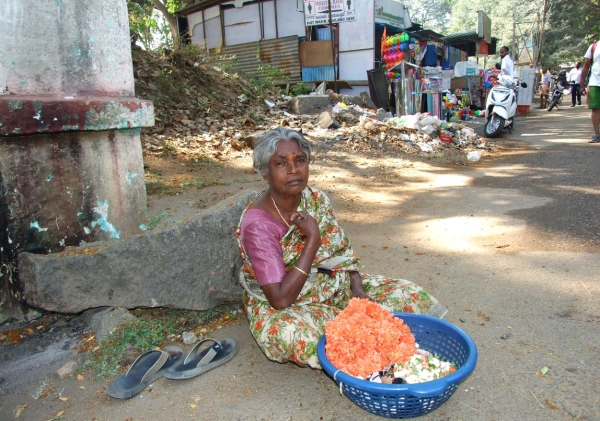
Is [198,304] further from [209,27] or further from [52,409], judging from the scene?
[209,27]

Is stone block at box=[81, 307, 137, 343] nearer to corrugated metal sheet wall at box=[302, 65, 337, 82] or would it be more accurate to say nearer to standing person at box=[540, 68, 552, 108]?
corrugated metal sheet wall at box=[302, 65, 337, 82]

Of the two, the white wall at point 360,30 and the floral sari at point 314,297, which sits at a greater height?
the white wall at point 360,30

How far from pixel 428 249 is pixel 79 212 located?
2528 millimetres

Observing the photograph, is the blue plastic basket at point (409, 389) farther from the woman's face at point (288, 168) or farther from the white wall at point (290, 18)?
the white wall at point (290, 18)

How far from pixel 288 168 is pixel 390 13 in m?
14.5

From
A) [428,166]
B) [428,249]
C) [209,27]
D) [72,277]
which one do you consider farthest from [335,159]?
[209,27]

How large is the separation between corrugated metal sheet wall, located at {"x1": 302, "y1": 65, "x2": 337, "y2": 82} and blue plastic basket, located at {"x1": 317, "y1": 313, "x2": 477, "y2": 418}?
13.3m

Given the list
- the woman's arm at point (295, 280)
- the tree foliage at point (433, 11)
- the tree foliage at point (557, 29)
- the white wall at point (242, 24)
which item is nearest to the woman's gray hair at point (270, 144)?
the woman's arm at point (295, 280)

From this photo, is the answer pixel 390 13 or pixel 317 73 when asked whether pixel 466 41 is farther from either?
pixel 317 73

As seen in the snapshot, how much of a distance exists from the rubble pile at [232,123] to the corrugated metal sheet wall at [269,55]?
4494 mm

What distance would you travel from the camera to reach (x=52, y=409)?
203 centimetres

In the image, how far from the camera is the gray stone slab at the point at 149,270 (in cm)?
242

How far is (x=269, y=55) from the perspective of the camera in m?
15.0

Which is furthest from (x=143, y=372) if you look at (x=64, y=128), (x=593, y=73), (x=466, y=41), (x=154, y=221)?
(x=466, y=41)
